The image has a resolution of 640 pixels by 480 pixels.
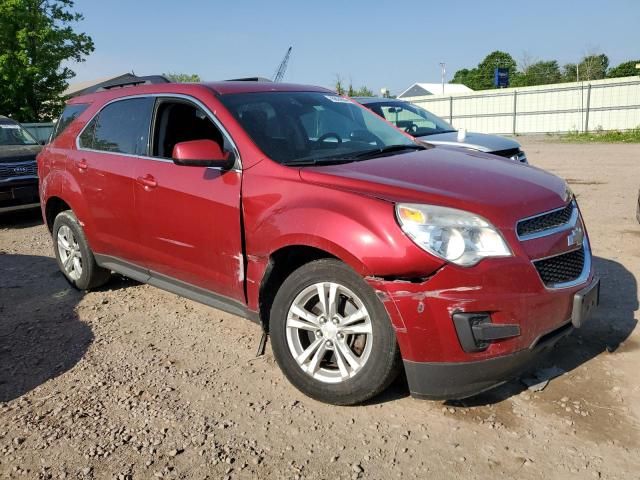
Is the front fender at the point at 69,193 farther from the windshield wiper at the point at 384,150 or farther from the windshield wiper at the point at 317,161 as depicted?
the windshield wiper at the point at 384,150

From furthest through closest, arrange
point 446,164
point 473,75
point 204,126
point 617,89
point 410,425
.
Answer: point 473,75, point 617,89, point 204,126, point 446,164, point 410,425

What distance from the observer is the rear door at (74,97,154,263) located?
438cm

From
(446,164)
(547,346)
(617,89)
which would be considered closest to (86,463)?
(547,346)

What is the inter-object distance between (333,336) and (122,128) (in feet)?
8.77

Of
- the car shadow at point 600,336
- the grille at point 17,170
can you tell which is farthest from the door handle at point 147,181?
the grille at point 17,170

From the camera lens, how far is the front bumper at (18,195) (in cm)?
866

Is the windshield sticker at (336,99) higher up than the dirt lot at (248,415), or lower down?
higher up

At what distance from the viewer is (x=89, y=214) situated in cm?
487

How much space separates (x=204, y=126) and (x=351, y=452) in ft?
8.26

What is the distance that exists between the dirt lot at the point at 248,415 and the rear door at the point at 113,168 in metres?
0.70

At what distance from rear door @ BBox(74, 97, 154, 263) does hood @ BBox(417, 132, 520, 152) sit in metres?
4.05

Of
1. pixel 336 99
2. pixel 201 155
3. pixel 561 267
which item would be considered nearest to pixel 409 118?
pixel 336 99

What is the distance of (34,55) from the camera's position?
2873cm

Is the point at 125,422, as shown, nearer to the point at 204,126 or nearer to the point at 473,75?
the point at 204,126
